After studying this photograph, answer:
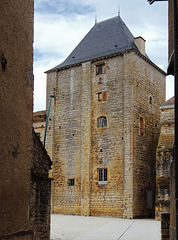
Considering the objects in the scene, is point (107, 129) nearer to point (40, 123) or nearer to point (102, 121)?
point (102, 121)

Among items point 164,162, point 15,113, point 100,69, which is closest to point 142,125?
point 164,162

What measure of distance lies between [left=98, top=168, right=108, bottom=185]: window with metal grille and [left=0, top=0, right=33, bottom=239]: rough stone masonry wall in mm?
21674

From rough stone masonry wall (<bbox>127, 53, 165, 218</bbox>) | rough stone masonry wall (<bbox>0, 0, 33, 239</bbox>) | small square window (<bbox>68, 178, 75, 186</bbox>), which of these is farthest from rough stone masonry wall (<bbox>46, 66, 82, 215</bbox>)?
rough stone masonry wall (<bbox>0, 0, 33, 239</bbox>)

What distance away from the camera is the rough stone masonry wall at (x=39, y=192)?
815 centimetres

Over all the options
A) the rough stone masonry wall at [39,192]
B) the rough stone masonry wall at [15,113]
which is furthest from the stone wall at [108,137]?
the rough stone masonry wall at [15,113]

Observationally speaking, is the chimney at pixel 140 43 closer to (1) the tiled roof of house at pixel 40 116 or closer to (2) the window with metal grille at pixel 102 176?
(1) the tiled roof of house at pixel 40 116

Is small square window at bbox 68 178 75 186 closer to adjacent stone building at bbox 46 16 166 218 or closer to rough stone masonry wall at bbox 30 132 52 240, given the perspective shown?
adjacent stone building at bbox 46 16 166 218


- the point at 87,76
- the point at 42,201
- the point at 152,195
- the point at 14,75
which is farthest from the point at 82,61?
the point at 14,75

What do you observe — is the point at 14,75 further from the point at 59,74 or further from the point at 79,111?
the point at 59,74

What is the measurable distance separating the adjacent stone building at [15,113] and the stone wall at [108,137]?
67.9ft

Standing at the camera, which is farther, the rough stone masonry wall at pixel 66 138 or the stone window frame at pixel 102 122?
→ the rough stone masonry wall at pixel 66 138

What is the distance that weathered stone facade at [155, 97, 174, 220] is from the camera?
20770 mm

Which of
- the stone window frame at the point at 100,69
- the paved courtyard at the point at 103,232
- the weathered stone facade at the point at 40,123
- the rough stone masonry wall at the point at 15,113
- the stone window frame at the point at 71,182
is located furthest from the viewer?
the weathered stone facade at the point at 40,123

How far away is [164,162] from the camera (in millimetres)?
21500
